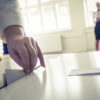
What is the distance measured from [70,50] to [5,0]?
475 cm

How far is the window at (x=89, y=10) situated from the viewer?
5.19 m

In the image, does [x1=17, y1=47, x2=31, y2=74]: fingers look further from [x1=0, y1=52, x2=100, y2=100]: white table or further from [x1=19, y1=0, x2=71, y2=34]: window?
[x1=19, y1=0, x2=71, y2=34]: window

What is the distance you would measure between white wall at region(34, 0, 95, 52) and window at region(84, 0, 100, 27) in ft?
0.75

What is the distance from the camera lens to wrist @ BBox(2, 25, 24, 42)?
58 centimetres

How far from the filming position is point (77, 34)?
17.3ft

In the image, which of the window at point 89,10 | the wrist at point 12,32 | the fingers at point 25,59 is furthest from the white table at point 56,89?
the window at point 89,10

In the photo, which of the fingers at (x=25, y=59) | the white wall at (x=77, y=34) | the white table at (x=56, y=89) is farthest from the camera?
the white wall at (x=77, y=34)

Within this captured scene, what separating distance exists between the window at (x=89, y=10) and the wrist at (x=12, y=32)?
4889 mm

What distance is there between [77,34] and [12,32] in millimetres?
4781

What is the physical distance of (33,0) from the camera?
18.9 feet

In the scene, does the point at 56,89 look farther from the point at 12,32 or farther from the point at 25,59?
the point at 12,32

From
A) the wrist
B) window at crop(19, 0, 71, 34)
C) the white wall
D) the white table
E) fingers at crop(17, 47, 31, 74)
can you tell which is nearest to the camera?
the white table

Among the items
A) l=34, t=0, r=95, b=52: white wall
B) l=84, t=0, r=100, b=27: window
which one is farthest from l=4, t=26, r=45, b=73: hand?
l=84, t=0, r=100, b=27: window

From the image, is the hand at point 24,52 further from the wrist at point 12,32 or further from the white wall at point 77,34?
the white wall at point 77,34
